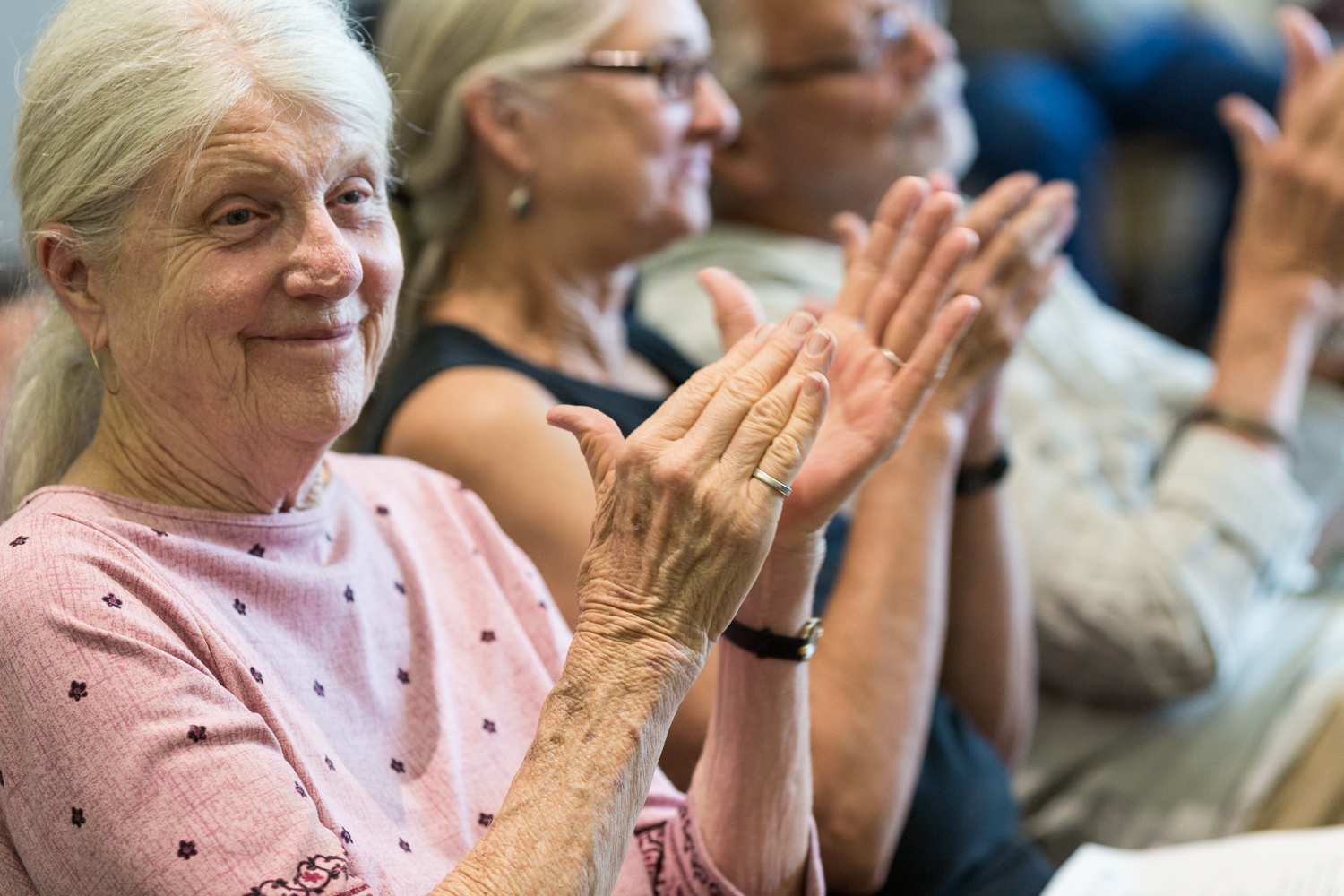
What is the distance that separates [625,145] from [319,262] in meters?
0.69

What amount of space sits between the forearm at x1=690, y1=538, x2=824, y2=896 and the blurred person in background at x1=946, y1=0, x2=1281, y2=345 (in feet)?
7.54

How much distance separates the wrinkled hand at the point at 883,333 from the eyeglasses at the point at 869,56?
770mm

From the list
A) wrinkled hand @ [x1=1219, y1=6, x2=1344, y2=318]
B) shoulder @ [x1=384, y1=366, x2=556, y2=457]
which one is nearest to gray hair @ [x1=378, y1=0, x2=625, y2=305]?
shoulder @ [x1=384, y1=366, x2=556, y2=457]

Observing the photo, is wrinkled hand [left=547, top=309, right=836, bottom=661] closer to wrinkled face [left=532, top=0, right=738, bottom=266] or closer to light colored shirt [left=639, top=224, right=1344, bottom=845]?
wrinkled face [left=532, top=0, right=738, bottom=266]

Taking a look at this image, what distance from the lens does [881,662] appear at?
48.8 inches

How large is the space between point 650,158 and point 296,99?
2.27 feet

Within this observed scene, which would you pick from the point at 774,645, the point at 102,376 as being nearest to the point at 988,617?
the point at 774,645

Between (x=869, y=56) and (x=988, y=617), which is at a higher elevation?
(x=869, y=56)

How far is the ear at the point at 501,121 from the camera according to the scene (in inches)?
56.2

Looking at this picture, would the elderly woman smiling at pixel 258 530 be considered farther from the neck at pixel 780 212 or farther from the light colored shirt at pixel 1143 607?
the neck at pixel 780 212

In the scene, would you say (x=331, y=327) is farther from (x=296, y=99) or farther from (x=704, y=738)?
Result: (x=704, y=738)

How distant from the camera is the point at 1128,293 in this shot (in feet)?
11.4

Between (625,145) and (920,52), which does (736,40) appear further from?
(625,145)

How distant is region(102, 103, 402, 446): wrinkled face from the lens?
31.9 inches
